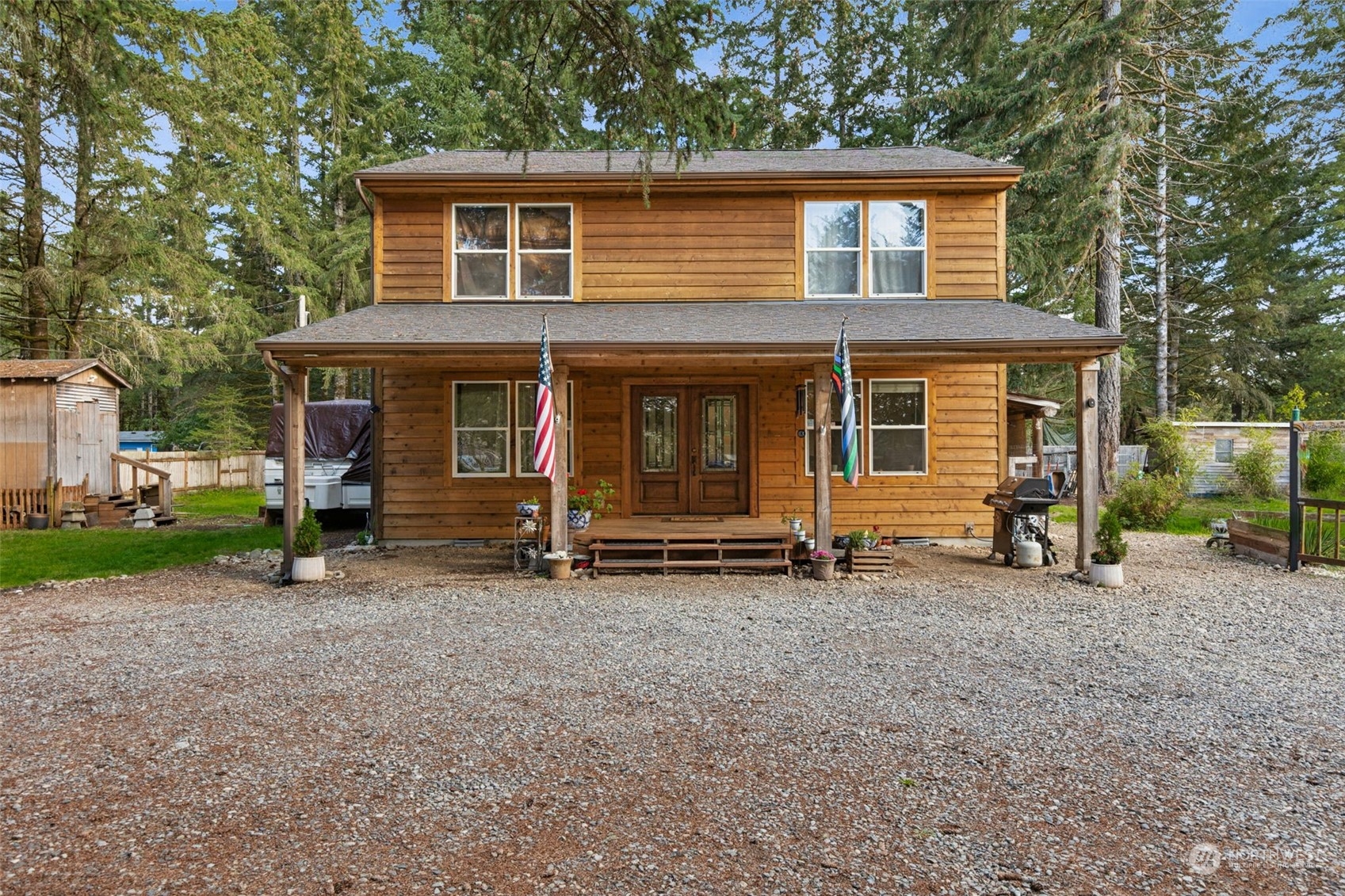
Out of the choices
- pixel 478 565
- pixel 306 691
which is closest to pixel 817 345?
pixel 478 565

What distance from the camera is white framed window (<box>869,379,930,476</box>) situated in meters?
10.5

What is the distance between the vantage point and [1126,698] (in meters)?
4.38

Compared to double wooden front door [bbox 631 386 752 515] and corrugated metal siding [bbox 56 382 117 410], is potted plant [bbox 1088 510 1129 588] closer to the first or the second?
double wooden front door [bbox 631 386 752 515]

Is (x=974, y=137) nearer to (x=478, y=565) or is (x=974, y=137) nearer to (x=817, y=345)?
(x=817, y=345)

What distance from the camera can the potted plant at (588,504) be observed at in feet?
29.3

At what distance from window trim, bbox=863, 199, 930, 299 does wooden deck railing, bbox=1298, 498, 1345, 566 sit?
5.32 meters

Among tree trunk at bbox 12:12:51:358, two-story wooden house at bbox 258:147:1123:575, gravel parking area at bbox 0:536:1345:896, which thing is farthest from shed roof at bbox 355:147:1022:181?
tree trunk at bbox 12:12:51:358

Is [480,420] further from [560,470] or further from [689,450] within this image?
[689,450]

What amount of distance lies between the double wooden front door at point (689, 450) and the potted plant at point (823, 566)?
240 centimetres

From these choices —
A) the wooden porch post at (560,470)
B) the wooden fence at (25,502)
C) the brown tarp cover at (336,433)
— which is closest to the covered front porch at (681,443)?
the wooden porch post at (560,470)

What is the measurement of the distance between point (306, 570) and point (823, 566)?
5.89 m

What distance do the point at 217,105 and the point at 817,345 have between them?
23.5 ft

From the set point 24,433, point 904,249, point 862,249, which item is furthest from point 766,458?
point 24,433

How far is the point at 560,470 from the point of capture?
26.7 feet
